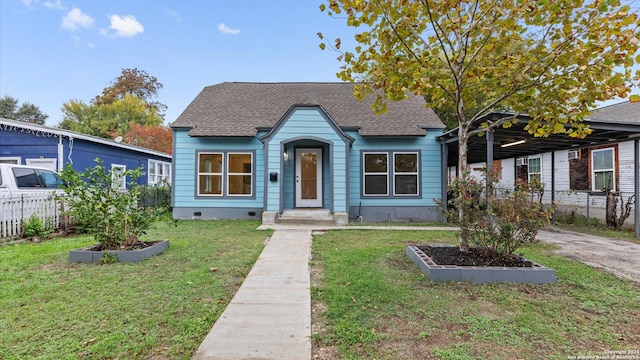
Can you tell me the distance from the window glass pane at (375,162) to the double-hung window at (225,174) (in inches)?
164

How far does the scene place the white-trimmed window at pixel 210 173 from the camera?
1048 centimetres

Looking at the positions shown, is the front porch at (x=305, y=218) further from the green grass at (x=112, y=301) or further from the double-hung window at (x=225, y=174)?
the green grass at (x=112, y=301)

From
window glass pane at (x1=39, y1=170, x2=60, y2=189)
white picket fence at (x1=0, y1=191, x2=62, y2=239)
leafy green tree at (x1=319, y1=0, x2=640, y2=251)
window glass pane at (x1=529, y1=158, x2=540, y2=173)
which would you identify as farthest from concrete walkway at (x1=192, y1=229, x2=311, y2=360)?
window glass pane at (x1=529, y1=158, x2=540, y2=173)

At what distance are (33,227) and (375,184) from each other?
9.52 m

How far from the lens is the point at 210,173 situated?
10508 millimetres

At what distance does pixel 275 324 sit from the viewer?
2771 mm

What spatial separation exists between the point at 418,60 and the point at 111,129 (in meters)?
Answer: 33.2

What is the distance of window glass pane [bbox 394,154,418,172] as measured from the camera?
1042 cm

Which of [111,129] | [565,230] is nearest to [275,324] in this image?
[565,230]

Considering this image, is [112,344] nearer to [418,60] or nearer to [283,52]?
[418,60]

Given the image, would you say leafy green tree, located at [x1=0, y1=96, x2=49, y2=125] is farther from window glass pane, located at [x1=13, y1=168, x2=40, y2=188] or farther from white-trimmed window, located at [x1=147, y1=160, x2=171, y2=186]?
window glass pane, located at [x1=13, y1=168, x2=40, y2=188]

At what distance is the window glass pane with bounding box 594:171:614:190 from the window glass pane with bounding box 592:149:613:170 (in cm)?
25

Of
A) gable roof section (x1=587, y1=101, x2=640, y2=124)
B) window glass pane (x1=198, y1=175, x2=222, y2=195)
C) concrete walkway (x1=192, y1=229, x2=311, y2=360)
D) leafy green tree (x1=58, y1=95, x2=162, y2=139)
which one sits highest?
leafy green tree (x1=58, y1=95, x2=162, y2=139)

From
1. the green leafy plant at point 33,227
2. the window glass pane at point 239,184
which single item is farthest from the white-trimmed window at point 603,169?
the green leafy plant at point 33,227
